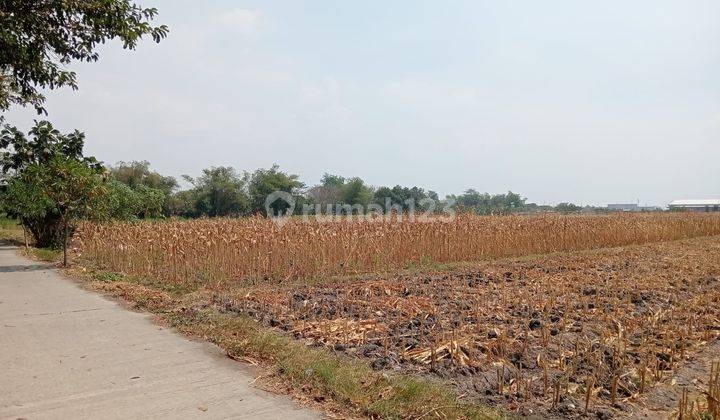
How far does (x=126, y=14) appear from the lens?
1026 centimetres

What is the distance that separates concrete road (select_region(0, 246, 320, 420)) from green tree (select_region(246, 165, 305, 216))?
47.2m

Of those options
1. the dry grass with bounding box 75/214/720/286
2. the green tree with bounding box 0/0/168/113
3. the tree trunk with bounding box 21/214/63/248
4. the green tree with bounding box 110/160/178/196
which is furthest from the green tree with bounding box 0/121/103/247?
the green tree with bounding box 110/160/178/196

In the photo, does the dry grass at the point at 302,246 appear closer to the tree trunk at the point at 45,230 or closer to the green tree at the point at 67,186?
the green tree at the point at 67,186

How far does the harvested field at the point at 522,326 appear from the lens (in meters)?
5.02

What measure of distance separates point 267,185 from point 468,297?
1979 inches

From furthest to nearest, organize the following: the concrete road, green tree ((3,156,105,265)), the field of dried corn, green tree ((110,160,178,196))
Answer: green tree ((110,160,178,196)) → green tree ((3,156,105,265)) → the field of dried corn → the concrete road

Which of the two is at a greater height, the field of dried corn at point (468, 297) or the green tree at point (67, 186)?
the green tree at point (67, 186)

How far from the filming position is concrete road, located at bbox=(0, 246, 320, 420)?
4.35 meters

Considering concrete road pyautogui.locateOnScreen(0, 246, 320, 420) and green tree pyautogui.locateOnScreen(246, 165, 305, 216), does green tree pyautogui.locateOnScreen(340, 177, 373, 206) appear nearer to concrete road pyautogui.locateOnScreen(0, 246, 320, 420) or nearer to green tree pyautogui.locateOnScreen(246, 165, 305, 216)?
green tree pyautogui.locateOnScreen(246, 165, 305, 216)

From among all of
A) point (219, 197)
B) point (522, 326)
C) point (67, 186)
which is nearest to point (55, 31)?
point (67, 186)

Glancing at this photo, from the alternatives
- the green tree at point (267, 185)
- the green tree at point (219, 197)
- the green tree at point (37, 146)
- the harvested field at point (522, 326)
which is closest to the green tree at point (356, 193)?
the green tree at point (267, 185)

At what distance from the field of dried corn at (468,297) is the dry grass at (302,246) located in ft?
0.15

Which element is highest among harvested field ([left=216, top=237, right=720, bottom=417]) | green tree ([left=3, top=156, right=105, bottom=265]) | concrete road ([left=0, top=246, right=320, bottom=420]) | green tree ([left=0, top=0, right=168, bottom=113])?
green tree ([left=0, top=0, right=168, bottom=113])

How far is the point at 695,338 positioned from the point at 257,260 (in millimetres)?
8697
